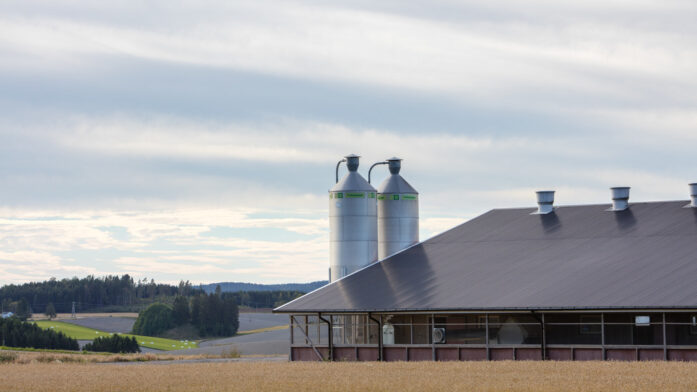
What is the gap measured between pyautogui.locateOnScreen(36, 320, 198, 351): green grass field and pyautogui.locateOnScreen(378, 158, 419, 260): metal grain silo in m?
91.3

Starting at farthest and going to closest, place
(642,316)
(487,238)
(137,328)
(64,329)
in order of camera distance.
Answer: (137,328)
(64,329)
(487,238)
(642,316)

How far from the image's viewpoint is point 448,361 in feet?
160

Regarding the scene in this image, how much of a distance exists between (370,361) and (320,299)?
496 cm

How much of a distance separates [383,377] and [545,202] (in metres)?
26.2

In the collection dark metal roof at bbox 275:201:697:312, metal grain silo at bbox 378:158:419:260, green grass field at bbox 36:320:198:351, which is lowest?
green grass field at bbox 36:320:198:351

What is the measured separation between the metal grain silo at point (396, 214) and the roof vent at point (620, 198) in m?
12.6

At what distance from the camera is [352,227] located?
62.8m

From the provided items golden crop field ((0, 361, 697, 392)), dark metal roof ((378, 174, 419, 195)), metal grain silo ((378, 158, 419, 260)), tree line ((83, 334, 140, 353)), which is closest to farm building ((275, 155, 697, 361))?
metal grain silo ((378, 158, 419, 260))

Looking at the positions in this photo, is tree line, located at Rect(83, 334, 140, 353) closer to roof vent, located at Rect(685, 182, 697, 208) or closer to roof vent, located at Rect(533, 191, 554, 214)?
roof vent, located at Rect(533, 191, 554, 214)

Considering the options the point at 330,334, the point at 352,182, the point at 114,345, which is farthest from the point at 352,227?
the point at 114,345

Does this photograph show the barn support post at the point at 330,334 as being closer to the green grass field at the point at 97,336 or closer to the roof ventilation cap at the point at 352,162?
the roof ventilation cap at the point at 352,162

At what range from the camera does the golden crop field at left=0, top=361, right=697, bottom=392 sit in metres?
34.0

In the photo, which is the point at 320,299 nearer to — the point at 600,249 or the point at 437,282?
the point at 437,282

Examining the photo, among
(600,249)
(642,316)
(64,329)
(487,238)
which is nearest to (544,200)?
(487,238)
